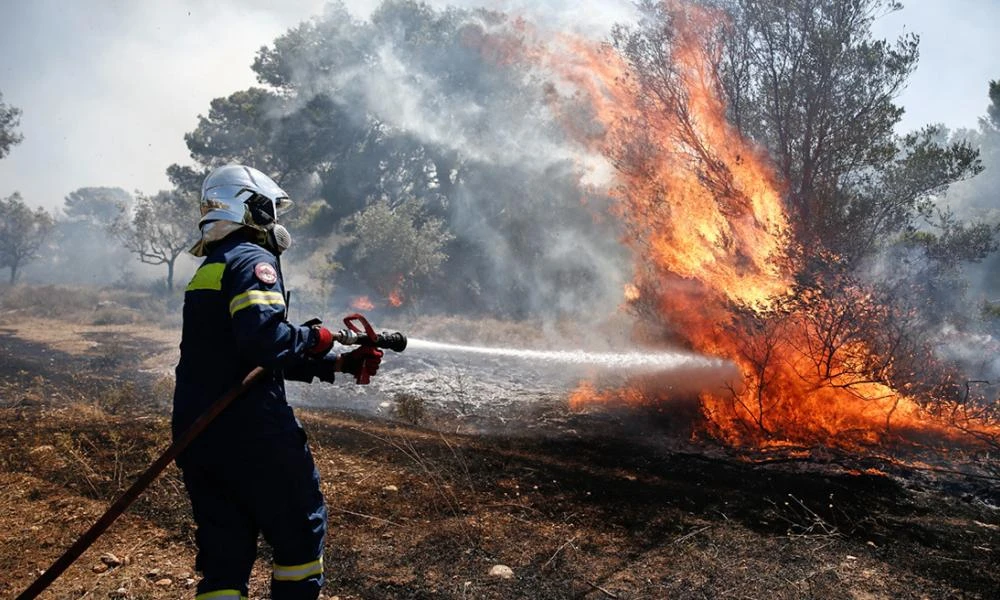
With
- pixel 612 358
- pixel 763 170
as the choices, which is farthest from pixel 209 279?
pixel 612 358

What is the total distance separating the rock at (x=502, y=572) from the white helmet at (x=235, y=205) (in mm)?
2459

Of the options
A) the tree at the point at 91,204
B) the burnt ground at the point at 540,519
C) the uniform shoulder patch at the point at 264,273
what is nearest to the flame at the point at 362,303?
the burnt ground at the point at 540,519

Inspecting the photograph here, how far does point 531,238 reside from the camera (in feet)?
91.2

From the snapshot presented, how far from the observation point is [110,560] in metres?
3.90

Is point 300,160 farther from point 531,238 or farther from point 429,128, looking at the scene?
point 531,238

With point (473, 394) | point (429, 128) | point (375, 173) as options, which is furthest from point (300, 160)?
point (473, 394)

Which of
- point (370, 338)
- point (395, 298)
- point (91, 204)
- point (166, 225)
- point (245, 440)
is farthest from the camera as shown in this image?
point (91, 204)

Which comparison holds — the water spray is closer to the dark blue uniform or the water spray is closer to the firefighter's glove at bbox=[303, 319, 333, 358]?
the firefighter's glove at bbox=[303, 319, 333, 358]

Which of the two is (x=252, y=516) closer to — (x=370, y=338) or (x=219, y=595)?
(x=219, y=595)

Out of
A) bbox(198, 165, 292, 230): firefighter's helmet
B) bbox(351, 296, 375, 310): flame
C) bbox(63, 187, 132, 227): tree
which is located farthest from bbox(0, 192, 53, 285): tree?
bbox(198, 165, 292, 230): firefighter's helmet

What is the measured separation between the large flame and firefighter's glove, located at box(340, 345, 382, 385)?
5921 millimetres

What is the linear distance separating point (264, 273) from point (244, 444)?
80cm

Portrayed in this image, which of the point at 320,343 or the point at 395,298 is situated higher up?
the point at 395,298

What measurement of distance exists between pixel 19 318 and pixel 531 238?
2100 centimetres
